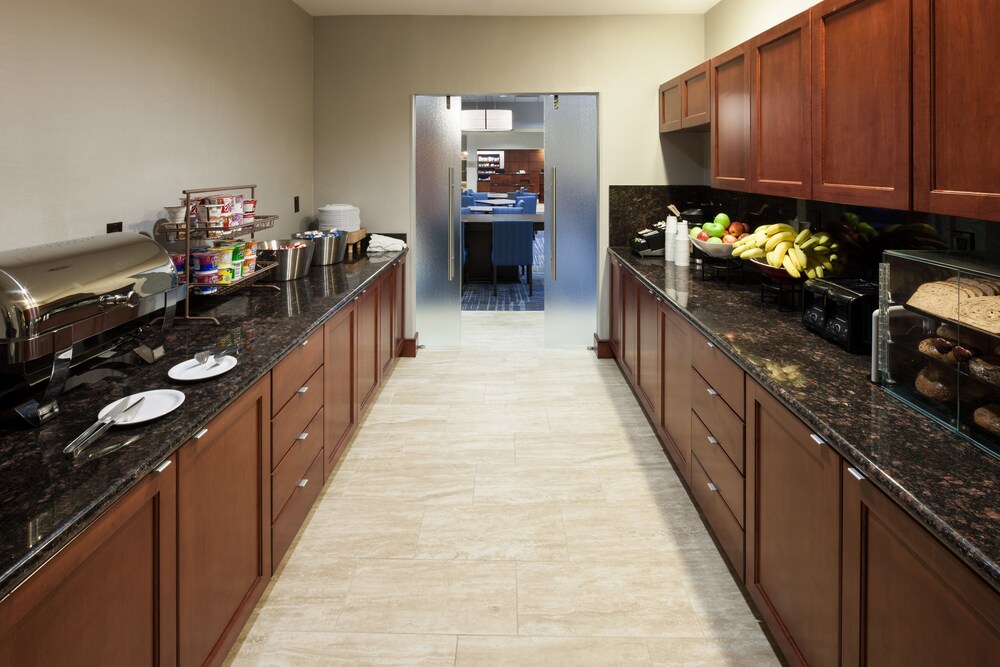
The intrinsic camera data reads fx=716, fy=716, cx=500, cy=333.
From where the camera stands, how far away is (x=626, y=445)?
3689mm

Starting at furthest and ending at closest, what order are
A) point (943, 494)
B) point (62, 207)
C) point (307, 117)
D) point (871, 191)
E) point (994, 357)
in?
1. point (307, 117)
2. point (62, 207)
3. point (871, 191)
4. point (994, 357)
5. point (943, 494)

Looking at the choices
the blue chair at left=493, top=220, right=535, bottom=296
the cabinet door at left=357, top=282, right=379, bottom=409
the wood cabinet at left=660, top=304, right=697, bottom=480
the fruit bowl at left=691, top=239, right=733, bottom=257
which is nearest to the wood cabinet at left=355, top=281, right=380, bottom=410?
the cabinet door at left=357, top=282, right=379, bottom=409

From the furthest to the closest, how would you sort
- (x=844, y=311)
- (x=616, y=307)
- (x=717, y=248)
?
(x=616, y=307) → (x=717, y=248) → (x=844, y=311)

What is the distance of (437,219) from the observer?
566cm

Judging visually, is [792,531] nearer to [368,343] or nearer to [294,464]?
[294,464]

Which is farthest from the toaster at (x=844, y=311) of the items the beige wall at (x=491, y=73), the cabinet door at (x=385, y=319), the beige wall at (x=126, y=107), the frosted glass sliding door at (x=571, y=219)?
the frosted glass sliding door at (x=571, y=219)

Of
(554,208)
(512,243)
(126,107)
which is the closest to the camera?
(126,107)

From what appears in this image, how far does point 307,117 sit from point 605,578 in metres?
4.06

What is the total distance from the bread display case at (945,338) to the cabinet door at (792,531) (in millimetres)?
265

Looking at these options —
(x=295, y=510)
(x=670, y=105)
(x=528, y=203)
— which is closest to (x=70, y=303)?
(x=295, y=510)

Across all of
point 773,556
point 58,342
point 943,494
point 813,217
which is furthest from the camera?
point 813,217

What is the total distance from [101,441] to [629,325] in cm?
357

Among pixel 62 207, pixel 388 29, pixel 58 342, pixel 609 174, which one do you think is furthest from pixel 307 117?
pixel 58 342

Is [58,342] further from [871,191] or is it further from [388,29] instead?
[388,29]
